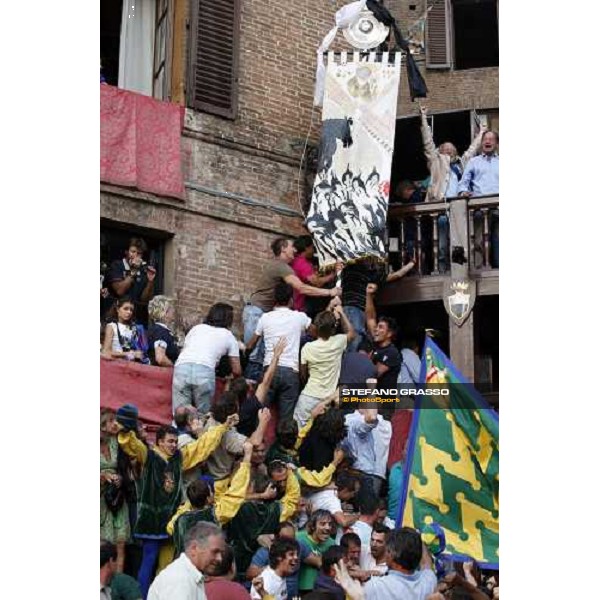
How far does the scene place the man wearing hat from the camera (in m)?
15.8

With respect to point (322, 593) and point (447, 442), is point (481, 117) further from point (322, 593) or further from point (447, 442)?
point (322, 593)

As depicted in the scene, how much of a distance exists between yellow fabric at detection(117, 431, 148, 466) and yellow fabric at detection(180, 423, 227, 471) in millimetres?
357

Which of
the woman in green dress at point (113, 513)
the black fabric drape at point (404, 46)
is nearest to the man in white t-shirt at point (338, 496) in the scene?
the woman in green dress at point (113, 513)

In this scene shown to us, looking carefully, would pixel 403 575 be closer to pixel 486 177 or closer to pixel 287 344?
pixel 287 344

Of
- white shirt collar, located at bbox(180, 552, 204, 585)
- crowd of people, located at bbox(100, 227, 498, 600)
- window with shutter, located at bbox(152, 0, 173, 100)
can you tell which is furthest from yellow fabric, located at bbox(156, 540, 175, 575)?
window with shutter, located at bbox(152, 0, 173, 100)

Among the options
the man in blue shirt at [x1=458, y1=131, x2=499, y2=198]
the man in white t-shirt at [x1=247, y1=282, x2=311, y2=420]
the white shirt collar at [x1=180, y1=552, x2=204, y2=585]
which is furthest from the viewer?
the man in blue shirt at [x1=458, y1=131, x2=499, y2=198]

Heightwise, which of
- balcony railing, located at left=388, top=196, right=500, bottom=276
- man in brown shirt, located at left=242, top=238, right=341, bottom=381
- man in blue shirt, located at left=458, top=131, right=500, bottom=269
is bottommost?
man in brown shirt, located at left=242, top=238, right=341, bottom=381

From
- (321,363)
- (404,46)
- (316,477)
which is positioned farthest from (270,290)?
(404,46)

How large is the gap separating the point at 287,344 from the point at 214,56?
3.76m

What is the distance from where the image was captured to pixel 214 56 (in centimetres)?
1911

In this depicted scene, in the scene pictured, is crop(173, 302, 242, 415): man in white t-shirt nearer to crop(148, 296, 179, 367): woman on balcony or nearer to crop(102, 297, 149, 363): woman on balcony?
crop(148, 296, 179, 367): woman on balcony

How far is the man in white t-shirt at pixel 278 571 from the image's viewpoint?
50.6 feet

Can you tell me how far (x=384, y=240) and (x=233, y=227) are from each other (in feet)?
5.40
